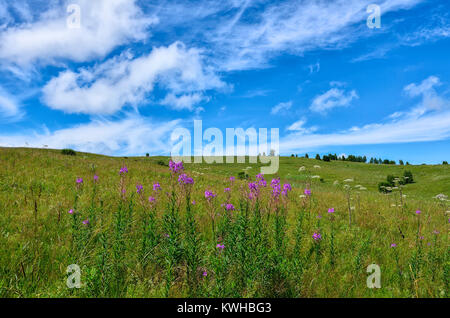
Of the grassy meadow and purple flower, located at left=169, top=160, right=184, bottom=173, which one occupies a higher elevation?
purple flower, located at left=169, top=160, right=184, bottom=173

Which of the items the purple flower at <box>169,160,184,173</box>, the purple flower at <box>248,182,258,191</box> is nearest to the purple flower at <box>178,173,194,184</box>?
the purple flower at <box>169,160,184,173</box>

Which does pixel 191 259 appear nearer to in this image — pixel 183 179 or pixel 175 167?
pixel 183 179

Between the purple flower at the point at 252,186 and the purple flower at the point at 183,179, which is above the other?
the purple flower at the point at 183,179

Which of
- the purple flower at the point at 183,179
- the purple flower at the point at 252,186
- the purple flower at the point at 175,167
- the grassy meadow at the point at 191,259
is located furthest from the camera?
the purple flower at the point at 252,186

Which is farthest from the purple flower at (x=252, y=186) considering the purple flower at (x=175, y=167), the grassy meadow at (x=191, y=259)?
the purple flower at (x=175, y=167)

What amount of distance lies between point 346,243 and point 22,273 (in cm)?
615

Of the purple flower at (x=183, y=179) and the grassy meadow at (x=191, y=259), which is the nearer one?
the grassy meadow at (x=191, y=259)

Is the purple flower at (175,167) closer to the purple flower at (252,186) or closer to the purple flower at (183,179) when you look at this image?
the purple flower at (183,179)

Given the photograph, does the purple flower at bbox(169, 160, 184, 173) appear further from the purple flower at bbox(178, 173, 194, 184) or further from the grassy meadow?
the purple flower at bbox(178, 173, 194, 184)

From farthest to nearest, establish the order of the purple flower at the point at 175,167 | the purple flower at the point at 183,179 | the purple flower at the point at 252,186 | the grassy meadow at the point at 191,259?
the purple flower at the point at 252,186 → the purple flower at the point at 175,167 → the purple flower at the point at 183,179 → the grassy meadow at the point at 191,259

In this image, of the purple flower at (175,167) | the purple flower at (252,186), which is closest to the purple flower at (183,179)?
the purple flower at (175,167)

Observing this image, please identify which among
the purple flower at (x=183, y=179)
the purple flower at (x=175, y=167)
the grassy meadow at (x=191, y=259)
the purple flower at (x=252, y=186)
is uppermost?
the purple flower at (x=175, y=167)

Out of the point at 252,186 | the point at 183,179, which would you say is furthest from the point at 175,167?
the point at 252,186
